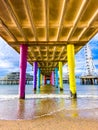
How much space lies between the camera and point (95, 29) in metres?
14.1

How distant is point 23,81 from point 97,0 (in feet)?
30.6

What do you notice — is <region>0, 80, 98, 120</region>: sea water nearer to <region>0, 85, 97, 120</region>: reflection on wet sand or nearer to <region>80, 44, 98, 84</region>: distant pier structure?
<region>0, 85, 97, 120</region>: reflection on wet sand

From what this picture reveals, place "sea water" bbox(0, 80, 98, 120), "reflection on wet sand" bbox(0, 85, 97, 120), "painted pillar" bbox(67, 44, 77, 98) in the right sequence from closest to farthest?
1. "reflection on wet sand" bbox(0, 85, 97, 120)
2. "sea water" bbox(0, 80, 98, 120)
3. "painted pillar" bbox(67, 44, 77, 98)

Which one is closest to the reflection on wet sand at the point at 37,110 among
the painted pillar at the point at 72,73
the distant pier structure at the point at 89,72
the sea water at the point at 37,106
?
the sea water at the point at 37,106

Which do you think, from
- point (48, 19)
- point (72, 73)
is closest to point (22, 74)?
point (72, 73)

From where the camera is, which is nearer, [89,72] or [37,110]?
[37,110]

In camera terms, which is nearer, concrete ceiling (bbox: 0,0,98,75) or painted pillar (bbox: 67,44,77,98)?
concrete ceiling (bbox: 0,0,98,75)

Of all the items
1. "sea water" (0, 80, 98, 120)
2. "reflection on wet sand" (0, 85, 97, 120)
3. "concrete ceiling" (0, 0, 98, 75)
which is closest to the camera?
"reflection on wet sand" (0, 85, 97, 120)

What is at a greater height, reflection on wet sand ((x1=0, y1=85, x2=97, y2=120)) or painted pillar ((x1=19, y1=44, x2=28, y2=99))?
painted pillar ((x1=19, y1=44, x2=28, y2=99))

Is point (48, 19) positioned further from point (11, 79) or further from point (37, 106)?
point (11, 79)

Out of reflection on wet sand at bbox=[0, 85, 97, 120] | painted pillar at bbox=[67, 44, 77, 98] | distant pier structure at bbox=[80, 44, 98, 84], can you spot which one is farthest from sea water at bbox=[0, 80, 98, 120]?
distant pier structure at bbox=[80, 44, 98, 84]

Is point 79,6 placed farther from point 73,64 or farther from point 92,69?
point 92,69

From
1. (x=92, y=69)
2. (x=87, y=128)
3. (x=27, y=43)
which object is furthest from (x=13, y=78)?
(x=87, y=128)

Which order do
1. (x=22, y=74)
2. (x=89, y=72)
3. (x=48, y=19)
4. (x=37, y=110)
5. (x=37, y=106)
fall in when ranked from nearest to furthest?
1. (x=37, y=110)
2. (x=37, y=106)
3. (x=48, y=19)
4. (x=22, y=74)
5. (x=89, y=72)
